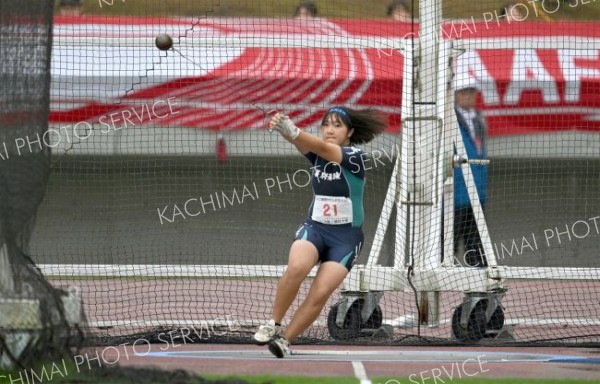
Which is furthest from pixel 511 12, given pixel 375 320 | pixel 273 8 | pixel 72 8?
pixel 72 8

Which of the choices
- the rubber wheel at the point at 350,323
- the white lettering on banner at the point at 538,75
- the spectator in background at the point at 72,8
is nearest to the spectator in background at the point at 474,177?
the rubber wheel at the point at 350,323

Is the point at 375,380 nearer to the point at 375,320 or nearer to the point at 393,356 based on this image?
the point at 393,356

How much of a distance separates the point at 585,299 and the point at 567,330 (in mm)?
1566

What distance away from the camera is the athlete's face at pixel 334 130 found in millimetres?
8742

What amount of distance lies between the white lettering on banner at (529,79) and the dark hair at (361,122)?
5.15 m

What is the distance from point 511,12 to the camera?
12664 mm

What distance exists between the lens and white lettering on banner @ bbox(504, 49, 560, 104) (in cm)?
1370

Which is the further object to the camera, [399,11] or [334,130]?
[399,11]

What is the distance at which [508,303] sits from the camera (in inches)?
493

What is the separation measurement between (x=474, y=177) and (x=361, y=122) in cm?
279

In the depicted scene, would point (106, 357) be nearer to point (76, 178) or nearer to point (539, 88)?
point (76, 178)

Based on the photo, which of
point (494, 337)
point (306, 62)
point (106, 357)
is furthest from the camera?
point (306, 62)

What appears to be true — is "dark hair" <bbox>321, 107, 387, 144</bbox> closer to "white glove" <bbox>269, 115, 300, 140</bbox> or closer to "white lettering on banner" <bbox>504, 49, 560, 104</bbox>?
"white glove" <bbox>269, 115, 300, 140</bbox>

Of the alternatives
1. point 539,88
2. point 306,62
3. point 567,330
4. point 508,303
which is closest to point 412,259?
point 567,330
